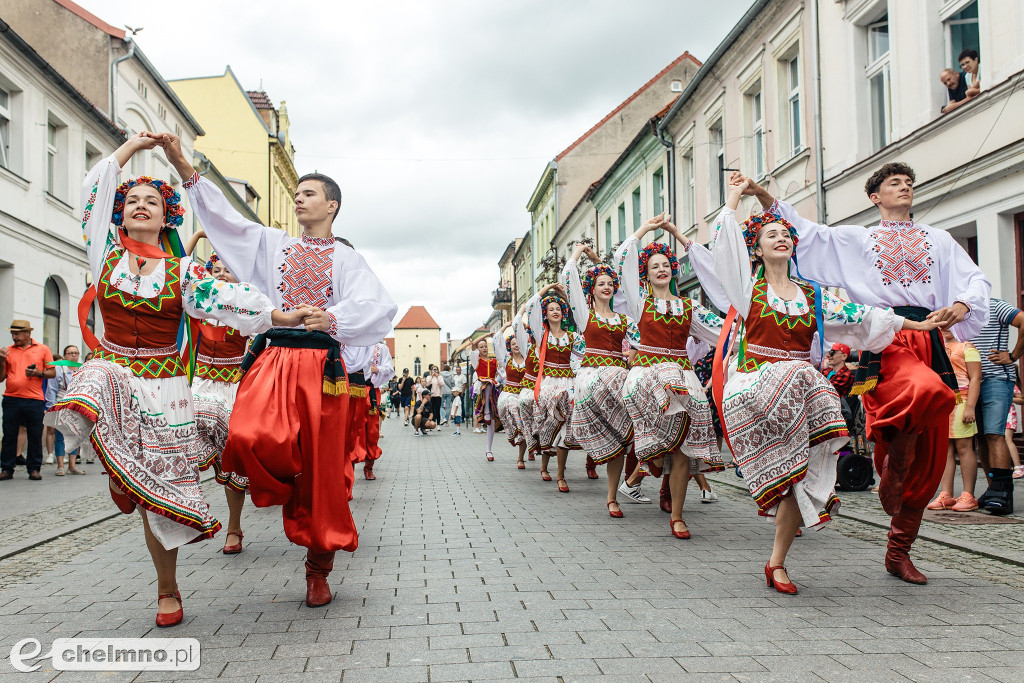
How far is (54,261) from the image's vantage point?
1797cm

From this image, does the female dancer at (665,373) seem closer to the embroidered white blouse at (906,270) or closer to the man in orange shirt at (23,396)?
the embroidered white blouse at (906,270)

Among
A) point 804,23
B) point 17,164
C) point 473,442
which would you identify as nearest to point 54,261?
point 17,164

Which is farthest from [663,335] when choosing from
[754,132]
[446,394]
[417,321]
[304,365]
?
[417,321]

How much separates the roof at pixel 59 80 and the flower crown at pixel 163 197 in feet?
43.9

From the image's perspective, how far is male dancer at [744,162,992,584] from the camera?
4.73m

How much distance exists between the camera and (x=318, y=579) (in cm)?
448

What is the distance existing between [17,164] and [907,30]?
15.8 m

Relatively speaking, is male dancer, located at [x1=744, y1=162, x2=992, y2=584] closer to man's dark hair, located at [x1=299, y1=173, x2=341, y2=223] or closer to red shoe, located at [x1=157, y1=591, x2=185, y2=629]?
man's dark hair, located at [x1=299, y1=173, x2=341, y2=223]

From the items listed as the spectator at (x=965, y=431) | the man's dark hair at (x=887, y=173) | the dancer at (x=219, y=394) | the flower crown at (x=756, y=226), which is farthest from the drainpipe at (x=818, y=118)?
the dancer at (x=219, y=394)

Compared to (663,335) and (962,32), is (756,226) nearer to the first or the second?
(663,335)

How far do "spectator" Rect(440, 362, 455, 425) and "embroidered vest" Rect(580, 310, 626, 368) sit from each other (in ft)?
68.8

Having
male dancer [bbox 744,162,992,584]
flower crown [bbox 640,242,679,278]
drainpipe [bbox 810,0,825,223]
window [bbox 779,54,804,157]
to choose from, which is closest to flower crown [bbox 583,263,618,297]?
flower crown [bbox 640,242,679,278]

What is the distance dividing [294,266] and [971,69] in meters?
10.4

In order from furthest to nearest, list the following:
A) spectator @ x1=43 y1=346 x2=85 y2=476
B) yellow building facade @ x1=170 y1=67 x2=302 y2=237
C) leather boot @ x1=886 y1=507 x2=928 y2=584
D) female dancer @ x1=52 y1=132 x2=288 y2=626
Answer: yellow building facade @ x1=170 y1=67 x2=302 y2=237, spectator @ x1=43 y1=346 x2=85 y2=476, leather boot @ x1=886 y1=507 x2=928 y2=584, female dancer @ x1=52 y1=132 x2=288 y2=626
